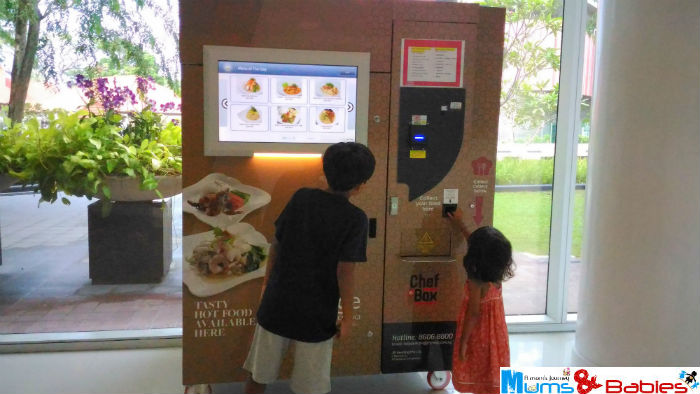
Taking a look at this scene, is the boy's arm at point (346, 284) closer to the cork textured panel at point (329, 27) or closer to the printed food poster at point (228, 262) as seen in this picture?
the printed food poster at point (228, 262)

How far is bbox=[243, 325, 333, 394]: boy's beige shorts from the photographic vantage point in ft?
6.86

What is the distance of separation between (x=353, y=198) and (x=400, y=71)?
66cm

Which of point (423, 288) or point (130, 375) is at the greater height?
point (423, 288)

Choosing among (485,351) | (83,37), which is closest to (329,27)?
(485,351)

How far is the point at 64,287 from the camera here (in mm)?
3465

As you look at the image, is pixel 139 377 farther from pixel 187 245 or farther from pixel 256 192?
pixel 256 192

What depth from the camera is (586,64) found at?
3.58 metres

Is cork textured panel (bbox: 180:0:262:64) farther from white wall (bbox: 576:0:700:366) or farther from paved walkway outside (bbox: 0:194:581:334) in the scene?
white wall (bbox: 576:0:700:366)

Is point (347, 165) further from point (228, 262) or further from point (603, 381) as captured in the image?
point (603, 381)

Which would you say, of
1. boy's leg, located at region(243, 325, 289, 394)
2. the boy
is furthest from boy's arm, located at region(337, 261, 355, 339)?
boy's leg, located at region(243, 325, 289, 394)

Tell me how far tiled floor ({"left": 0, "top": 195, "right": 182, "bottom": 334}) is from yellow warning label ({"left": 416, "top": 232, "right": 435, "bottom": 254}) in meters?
1.66

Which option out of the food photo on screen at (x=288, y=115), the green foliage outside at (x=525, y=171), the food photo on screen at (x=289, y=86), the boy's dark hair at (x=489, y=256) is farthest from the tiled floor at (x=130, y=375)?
the food photo on screen at (x=289, y=86)

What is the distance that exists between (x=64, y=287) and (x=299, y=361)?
2.19m

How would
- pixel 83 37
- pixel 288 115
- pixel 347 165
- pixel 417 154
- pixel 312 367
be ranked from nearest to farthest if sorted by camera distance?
pixel 347 165 < pixel 312 367 < pixel 288 115 < pixel 417 154 < pixel 83 37
